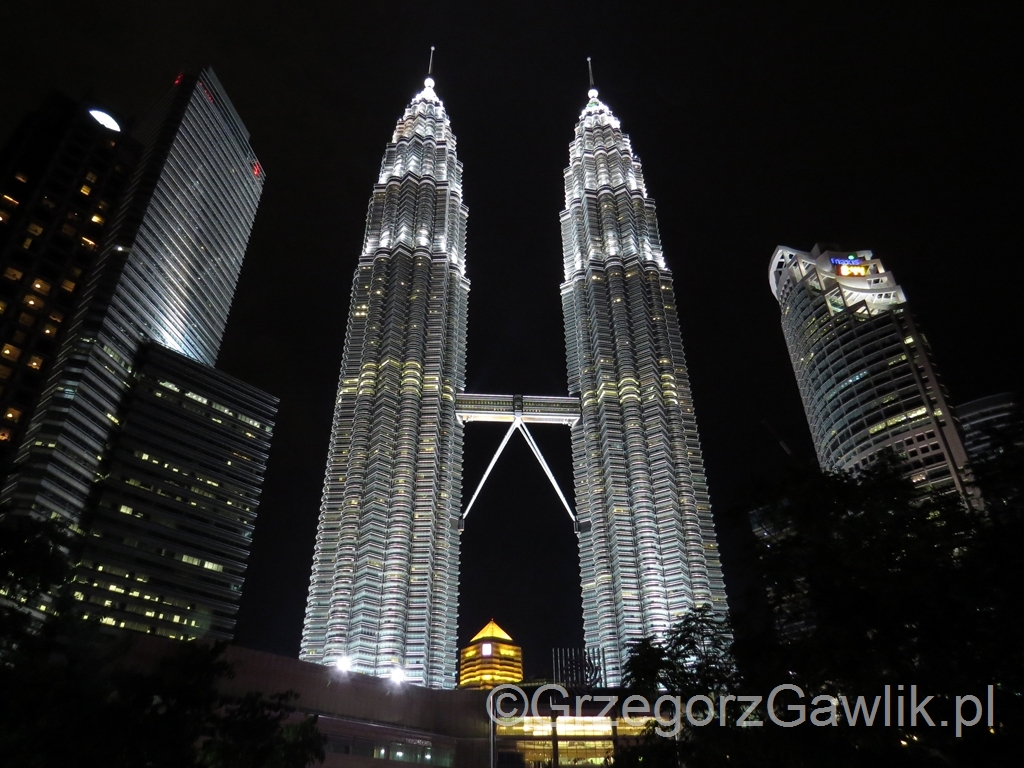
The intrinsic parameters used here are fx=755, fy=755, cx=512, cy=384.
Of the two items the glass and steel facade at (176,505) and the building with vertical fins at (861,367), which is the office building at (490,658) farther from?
the building with vertical fins at (861,367)

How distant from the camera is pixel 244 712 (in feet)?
150

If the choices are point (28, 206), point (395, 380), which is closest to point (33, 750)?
point (395, 380)

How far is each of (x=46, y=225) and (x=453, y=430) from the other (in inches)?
3148

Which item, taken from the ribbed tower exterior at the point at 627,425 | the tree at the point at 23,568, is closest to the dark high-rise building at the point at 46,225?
the tree at the point at 23,568

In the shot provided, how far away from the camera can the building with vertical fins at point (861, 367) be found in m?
145

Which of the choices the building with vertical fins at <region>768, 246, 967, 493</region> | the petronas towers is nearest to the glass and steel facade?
the petronas towers

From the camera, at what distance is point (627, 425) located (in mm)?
139625

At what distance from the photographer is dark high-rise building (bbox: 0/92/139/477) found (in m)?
118

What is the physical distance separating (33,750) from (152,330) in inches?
5107

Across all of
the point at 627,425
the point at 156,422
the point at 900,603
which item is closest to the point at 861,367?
the point at 627,425

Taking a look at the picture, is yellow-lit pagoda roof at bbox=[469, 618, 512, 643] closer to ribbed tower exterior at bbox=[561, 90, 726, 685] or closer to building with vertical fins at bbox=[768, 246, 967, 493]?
ribbed tower exterior at bbox=[561, 90, 726, 685]

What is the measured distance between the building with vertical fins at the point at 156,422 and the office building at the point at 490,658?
55447 millimetres

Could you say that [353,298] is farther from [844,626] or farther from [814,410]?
[844,626]

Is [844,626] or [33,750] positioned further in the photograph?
[33,750]
